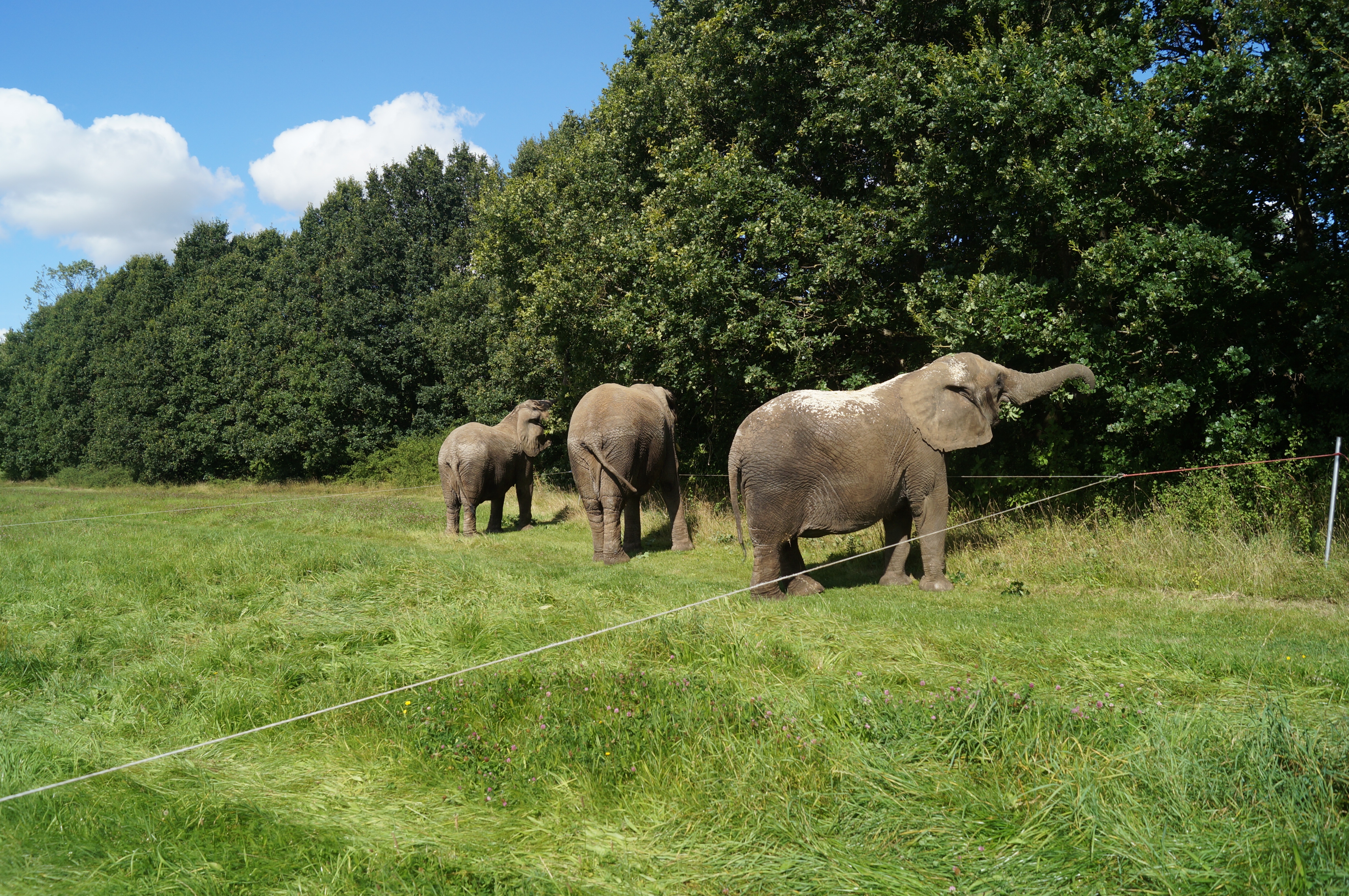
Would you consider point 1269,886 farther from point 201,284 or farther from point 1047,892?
point 201,284

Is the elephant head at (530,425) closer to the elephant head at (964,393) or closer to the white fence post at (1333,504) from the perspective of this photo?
the elephant head at (964,393)

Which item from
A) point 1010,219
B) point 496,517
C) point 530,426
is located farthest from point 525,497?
point 1010,219

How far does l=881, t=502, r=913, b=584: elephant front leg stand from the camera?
1069 cm

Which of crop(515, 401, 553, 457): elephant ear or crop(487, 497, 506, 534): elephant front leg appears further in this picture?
crop(515, 401, 553, 457): elephant ear

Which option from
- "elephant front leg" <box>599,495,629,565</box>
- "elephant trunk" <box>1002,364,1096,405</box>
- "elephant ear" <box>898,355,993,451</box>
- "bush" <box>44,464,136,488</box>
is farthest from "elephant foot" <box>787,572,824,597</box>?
"bush" <box>44,464,136,488</box>

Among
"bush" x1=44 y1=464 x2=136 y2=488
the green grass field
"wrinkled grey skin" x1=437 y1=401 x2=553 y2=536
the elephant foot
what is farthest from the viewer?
"bush" x1=44 y1=464 x2=136 y2=488

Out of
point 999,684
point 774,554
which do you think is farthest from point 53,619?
point 999,684

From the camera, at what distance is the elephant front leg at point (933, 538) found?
10.2 metres

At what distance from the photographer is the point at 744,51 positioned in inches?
642

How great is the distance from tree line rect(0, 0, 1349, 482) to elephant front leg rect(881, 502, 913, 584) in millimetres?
3038

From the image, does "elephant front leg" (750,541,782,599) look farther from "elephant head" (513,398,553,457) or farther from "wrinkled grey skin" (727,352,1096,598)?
"elephant head" (513,398,553,457)

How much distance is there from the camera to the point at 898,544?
10.8m

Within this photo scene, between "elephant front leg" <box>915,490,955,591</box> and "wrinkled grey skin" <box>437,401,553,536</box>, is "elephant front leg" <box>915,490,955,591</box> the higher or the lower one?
the lower one

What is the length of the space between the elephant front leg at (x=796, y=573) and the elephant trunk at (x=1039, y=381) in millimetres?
3514
